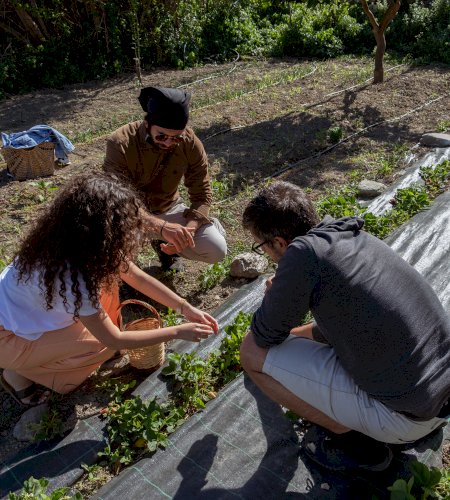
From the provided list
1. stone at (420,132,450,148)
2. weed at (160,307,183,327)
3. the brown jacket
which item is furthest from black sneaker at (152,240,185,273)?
stone at (420,132,450,148)

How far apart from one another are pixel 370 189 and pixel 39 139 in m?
3.49

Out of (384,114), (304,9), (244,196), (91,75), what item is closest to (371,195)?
(244,196)

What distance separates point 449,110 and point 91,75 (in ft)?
21.2

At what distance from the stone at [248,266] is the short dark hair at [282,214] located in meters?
1.62

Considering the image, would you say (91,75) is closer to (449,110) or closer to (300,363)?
(449,110)

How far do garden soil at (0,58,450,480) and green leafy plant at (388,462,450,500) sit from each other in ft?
5.00

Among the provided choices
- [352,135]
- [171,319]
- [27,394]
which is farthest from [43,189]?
[352,135]

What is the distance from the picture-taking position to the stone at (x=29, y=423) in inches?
104

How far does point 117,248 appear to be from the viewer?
2344 millimetres

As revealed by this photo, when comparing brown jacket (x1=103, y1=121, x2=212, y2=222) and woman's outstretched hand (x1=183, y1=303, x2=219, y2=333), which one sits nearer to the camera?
woman's outstretched hand (x1=183, y1=303, x2=219, y2=333)

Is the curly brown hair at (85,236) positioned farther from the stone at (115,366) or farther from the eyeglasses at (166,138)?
the eyeglasses at (166,138)

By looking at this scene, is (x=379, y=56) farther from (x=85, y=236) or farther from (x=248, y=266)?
(x=85, y=236)

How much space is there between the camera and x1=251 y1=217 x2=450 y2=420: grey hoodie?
190 cm

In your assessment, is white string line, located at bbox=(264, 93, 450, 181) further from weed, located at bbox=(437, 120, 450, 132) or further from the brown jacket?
the brown jacket
